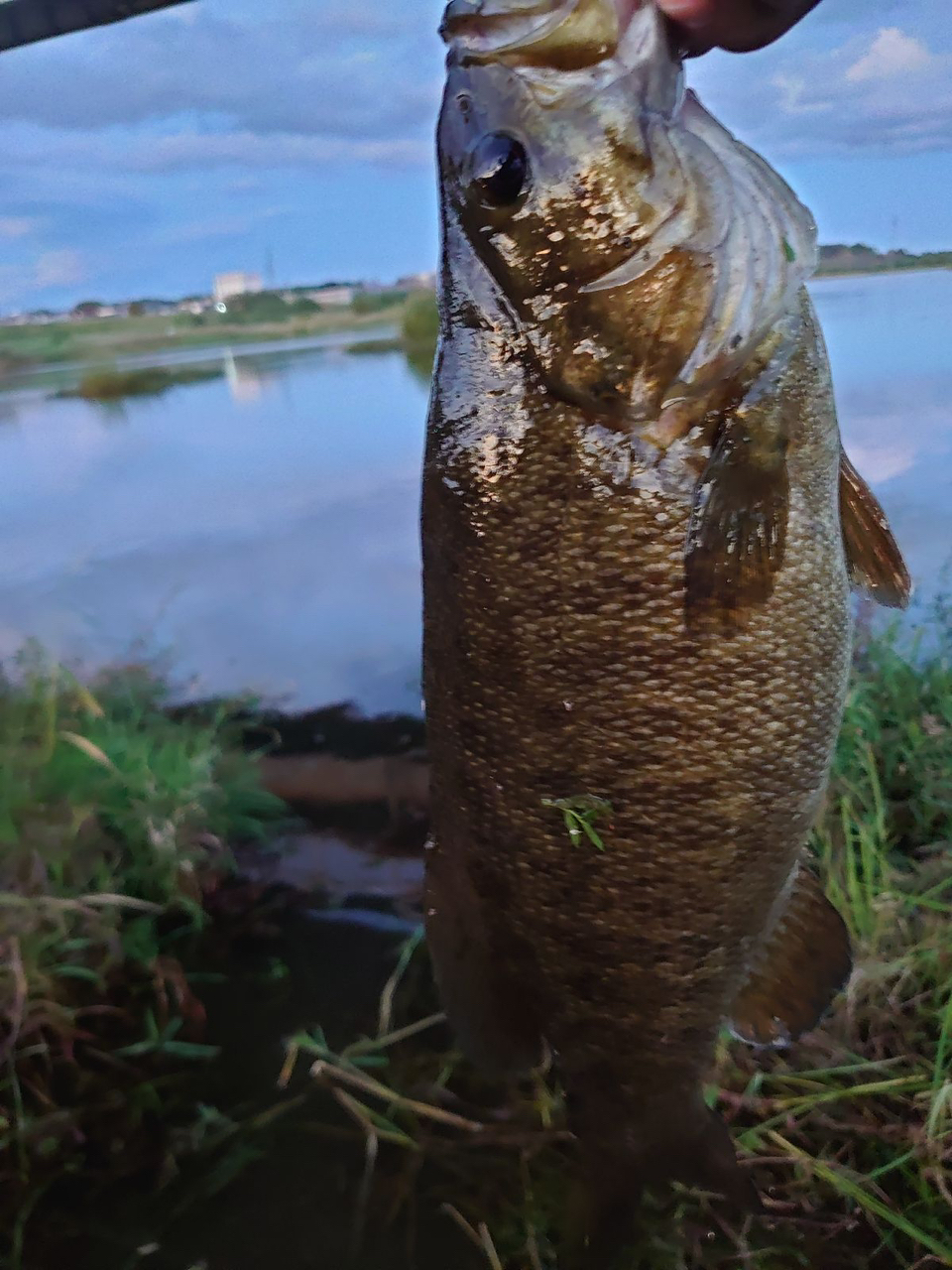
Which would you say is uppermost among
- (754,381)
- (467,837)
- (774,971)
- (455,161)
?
(455,161)

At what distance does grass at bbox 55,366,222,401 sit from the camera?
10.1 feet

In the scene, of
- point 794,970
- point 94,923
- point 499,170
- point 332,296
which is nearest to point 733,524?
point 499,170

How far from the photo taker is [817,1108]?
1370 millimetres

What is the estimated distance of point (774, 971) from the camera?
871 mm

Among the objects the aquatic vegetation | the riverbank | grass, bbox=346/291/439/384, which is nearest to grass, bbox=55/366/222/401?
grass, bbox=346/291/439/384

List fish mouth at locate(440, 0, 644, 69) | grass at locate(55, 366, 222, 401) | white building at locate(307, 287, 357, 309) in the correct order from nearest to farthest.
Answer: fish mouth at locate(440, 0, 644, 69) < white building at locate(307, 287, 357, 309) < grass at locate(55, 366, 222, 401)

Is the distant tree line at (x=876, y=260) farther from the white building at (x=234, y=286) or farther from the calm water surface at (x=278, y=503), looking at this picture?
the white building at (x=234, y=286)

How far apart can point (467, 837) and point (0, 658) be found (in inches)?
86.9

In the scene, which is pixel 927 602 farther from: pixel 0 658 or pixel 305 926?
pixel 0 658

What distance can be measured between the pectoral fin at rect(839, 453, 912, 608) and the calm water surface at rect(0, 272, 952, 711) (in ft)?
5.98

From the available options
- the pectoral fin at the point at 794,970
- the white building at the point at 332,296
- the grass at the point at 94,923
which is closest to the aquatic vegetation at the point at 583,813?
the pectoral fin at the point at 794,970

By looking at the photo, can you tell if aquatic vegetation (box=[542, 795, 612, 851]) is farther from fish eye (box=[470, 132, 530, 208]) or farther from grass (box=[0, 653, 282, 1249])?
grass (box=[0, 653, 282, 1249])

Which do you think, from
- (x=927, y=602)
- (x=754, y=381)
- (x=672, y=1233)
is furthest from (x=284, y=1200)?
(x=927, y=602)

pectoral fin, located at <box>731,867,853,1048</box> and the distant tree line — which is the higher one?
the distant tree line
